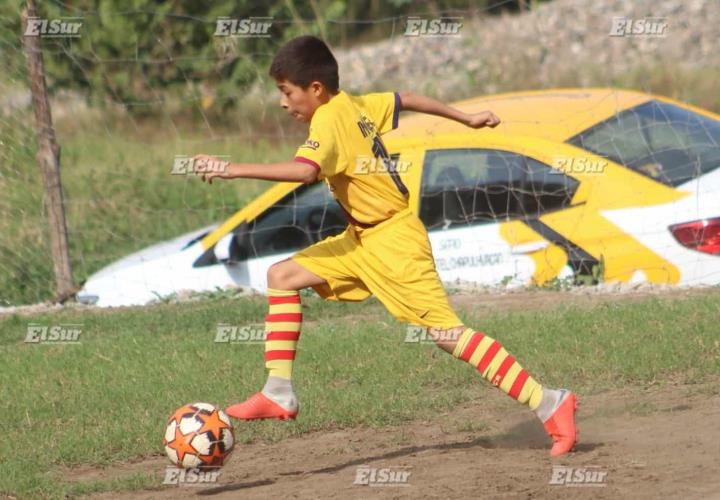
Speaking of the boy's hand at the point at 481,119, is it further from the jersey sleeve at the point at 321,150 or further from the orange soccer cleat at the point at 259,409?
the orange soccer cleat at the point at 259,409

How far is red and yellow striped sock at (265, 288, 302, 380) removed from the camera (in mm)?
6594

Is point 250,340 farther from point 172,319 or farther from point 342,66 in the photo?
point 342,66

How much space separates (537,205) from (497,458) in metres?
3.83

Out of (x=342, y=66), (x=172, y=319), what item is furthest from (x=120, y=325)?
(x=342, y=66)

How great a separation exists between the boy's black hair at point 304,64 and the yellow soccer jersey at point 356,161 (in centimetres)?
14

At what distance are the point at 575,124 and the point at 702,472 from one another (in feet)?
15.9

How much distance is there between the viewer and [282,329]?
659 cm

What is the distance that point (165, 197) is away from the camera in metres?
16.3

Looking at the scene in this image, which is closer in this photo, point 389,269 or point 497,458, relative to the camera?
point 389,269

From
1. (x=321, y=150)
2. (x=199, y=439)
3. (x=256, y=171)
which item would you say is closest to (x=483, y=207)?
(x=321, y=150)

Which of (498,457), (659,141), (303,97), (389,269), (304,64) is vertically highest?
(304,64)

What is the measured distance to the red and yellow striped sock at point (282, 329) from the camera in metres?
6.59

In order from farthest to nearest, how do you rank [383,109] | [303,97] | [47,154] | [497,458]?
1. [47,154]
2. [383,109]
3. [497,458]
4. [303,97]

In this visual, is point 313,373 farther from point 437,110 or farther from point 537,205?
point 537,205
